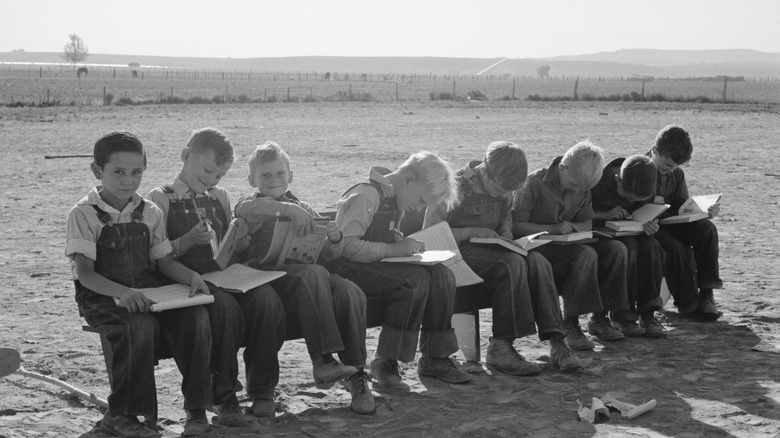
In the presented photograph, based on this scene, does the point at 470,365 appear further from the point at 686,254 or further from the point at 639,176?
the point at 686,254

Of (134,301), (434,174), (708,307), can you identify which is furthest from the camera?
(708,307)

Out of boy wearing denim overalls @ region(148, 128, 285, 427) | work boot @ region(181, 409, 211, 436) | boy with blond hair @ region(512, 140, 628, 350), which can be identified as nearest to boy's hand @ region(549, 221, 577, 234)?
boy with blond hair @ region(512, 140, 628, 350)

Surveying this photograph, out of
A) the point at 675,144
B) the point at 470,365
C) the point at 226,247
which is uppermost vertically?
the point at 675,144

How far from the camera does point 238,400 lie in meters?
5.05

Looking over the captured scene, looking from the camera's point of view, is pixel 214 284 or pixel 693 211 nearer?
pixel 214 284

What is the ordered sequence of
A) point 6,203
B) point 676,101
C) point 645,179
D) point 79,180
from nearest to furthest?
point 645,179
point 6,203
point 79,180
point 676,101

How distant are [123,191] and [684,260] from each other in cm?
416

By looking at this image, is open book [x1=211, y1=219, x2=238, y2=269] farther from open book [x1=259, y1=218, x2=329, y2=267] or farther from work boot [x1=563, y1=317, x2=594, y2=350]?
work boot [x1=563, y1=317, x2=594, y2=350]

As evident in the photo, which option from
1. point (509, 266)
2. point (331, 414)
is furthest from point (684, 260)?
point (331, 414)

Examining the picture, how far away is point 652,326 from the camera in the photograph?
6.52 metres

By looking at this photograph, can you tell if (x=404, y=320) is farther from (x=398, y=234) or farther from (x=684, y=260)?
(x=684, y=260)

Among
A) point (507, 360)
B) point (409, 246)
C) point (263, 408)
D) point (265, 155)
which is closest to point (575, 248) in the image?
point (507, 360)

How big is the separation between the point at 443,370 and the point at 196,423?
154 cm

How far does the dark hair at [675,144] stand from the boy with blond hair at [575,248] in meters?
0.75
